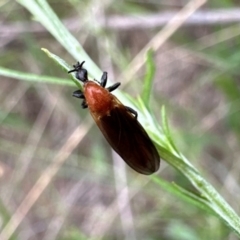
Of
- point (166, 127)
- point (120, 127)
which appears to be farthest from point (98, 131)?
point (166, 127)

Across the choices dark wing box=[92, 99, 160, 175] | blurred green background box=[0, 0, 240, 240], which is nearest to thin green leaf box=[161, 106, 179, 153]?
dark wing box=[92, 99, 160, 175]

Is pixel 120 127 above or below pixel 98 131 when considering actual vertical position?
below

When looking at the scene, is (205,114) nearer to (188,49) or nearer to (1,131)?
(188,49)

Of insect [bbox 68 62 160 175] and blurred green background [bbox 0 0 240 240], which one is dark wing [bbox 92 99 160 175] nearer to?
insect [bbox 68 62 160 175]

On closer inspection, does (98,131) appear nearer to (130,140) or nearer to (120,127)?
(120,127)

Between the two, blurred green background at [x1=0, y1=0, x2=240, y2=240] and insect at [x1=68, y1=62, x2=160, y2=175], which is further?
blurred green background at [x1=0, y1=0, x2=240, y2=240]

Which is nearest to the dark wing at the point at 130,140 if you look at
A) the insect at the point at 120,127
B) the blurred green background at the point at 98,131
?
the insect at the point at 120,127
